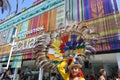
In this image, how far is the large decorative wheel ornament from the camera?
4.35m

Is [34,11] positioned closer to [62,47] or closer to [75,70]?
[62,47]

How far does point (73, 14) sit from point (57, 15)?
1936 mm

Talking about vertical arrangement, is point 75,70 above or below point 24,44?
below

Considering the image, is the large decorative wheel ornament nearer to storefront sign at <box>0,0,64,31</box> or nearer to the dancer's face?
the dancer's face

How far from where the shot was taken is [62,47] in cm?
482

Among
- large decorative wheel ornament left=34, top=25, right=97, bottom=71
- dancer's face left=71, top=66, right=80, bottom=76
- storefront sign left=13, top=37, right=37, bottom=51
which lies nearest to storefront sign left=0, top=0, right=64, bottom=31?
storefront sign left=13, top=37, right=37, bottom=51

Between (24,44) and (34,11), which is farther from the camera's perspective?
(34,11)

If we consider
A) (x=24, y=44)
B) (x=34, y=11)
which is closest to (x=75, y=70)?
(x=24, y=44)

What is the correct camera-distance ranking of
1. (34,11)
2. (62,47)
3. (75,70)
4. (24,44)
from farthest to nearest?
(34,11)
(24,44)
(62,47)
(75,70)

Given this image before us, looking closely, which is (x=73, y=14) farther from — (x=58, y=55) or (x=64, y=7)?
(x=58, y=55)

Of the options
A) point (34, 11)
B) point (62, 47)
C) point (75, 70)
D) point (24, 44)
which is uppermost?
point (34, 11)

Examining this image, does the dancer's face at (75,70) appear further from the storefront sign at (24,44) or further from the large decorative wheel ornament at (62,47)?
the storefront sign at (24,44)

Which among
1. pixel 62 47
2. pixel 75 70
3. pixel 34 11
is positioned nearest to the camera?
pixel 75 70

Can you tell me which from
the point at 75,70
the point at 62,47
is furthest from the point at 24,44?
the point at 75,70
